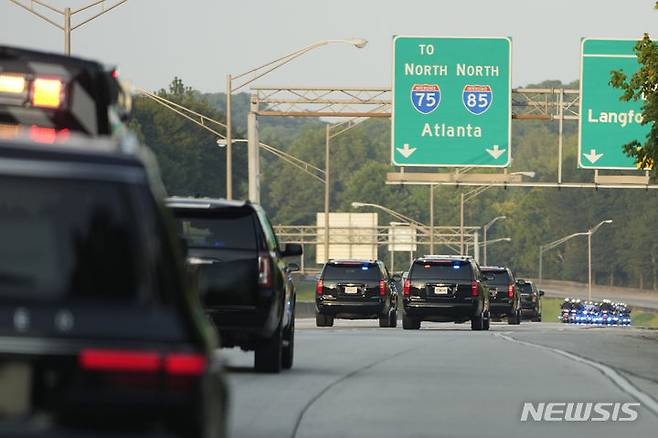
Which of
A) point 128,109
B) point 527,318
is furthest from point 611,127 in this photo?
point 128,109

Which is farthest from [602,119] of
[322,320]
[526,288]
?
[322,320]

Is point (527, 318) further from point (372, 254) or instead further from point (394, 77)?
point (372, 254)

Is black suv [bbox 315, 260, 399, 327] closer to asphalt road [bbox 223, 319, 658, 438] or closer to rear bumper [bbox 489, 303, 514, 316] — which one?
rear bumper [bbox 489, 303, 514, 316]

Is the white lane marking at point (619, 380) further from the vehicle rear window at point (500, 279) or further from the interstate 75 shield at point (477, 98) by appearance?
the interstate 75 shield at point (477, 98)

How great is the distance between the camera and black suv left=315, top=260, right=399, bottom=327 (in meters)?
42.4

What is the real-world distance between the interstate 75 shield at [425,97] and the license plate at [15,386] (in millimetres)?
49649

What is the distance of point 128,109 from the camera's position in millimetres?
11758

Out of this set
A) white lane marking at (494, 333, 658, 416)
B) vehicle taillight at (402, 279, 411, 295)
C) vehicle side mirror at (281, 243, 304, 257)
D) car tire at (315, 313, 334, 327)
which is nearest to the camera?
white lane marking at (494, 333, 658, 416)

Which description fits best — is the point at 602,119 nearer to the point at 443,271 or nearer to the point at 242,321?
the point at 443,271

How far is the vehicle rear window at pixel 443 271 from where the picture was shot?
40344mm

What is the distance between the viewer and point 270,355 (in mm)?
19703

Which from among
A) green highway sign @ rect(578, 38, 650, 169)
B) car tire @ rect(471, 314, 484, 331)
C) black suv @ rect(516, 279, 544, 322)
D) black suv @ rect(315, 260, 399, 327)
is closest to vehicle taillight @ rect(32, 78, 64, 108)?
car tire @ rect(471, 314, 484, 331)

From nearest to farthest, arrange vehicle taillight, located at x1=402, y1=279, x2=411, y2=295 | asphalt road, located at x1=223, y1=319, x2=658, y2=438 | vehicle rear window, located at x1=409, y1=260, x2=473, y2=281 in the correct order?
asphalt road, located at x1=223, y1=319, x2=658, y2=438 < vehicle rear window, located at x1=409, y1=260, x2=473, y2=281 < vehicle taillight, located at x1=402, y1=279, x2=411, y2=295

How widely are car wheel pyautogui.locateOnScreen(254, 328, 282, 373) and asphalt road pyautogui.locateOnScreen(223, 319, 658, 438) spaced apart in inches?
6.8
